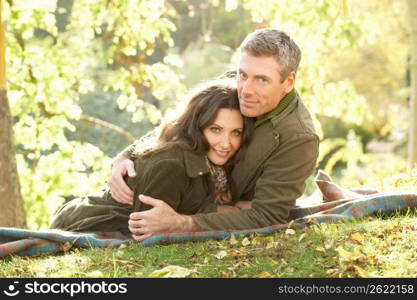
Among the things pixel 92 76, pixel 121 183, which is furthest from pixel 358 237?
pixel 92 76

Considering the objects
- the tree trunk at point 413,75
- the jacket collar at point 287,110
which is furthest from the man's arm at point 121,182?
the tree trunk at point 413,75

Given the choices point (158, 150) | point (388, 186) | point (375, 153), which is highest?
point (158, 150)

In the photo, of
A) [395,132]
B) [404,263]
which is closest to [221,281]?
[404,263]

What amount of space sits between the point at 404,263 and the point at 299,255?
57cm

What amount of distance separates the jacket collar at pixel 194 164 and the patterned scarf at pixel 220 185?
10 cm

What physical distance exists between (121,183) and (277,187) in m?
1.02

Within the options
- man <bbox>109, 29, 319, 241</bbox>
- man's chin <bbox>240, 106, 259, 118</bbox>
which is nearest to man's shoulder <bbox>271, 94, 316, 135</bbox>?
man <bbox>109, 29, 319, 241</bbox>

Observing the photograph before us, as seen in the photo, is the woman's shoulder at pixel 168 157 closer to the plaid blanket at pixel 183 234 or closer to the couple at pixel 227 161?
the couple at pixel 227 161

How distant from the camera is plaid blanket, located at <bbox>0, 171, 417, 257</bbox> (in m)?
4.64

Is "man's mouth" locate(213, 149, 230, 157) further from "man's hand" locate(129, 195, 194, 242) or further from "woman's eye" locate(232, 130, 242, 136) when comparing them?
"man's hand" locate(129, 195, 194, 242)

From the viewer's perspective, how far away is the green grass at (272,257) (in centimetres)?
380

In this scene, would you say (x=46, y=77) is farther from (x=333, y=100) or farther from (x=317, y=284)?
(x=317, y=284)

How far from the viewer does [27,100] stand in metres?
9.16

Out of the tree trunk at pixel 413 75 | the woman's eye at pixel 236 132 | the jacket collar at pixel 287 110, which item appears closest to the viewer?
the woman's eye at pixel 236 132
